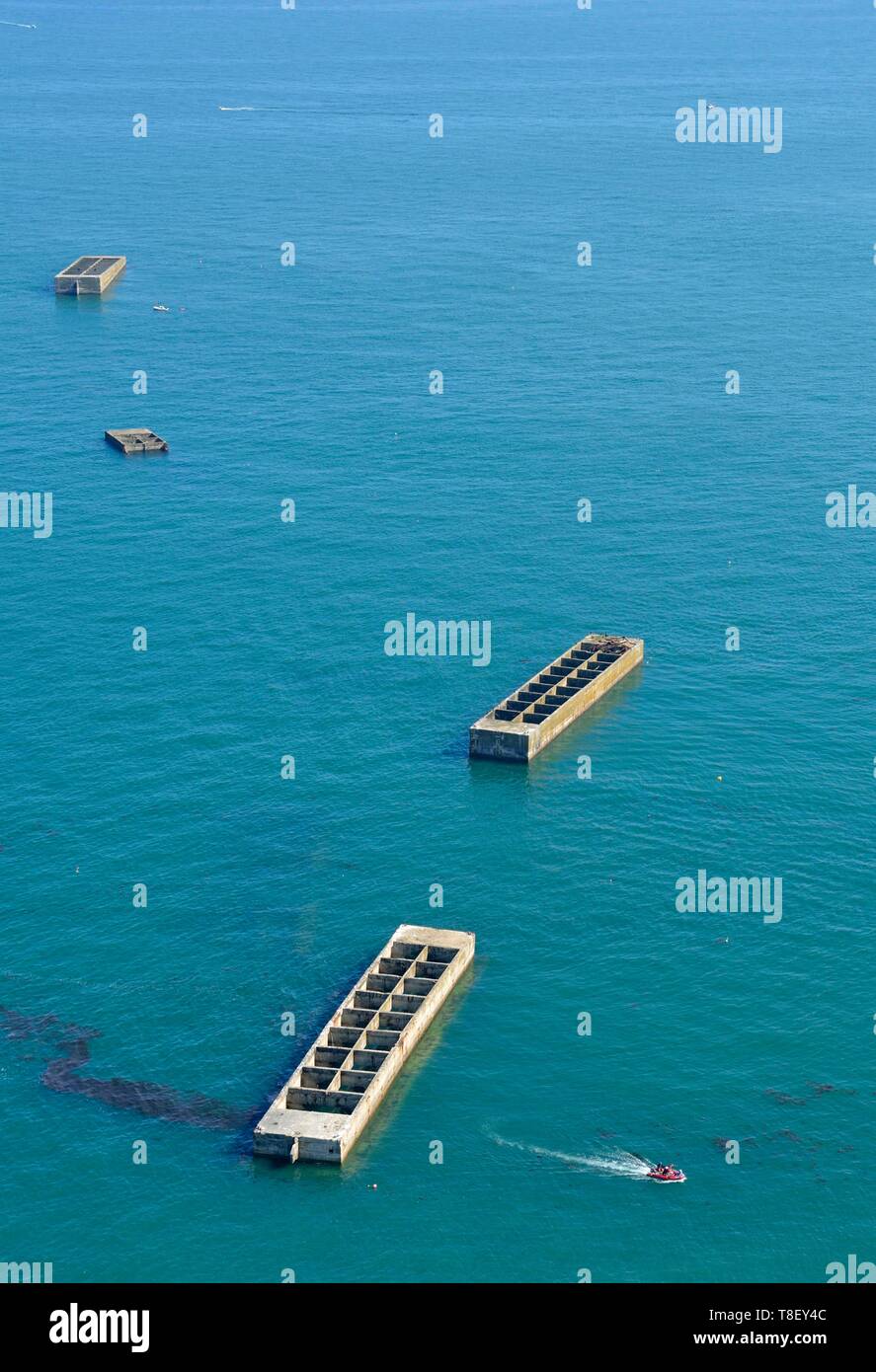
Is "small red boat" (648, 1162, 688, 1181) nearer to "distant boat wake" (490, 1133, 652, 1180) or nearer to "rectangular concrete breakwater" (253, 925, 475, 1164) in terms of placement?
"distant boat wake" (490, 1133, 652, 1180)

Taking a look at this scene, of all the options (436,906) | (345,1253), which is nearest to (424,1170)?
(345,1253)

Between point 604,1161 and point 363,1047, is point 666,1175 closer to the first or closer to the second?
point 604,1161

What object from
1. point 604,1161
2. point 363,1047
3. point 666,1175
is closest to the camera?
point 666,1175

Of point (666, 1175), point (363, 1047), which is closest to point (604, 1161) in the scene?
point (666, 1175)

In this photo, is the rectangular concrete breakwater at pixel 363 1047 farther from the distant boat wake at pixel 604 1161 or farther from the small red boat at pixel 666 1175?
the small red boat at pixel 666 1175

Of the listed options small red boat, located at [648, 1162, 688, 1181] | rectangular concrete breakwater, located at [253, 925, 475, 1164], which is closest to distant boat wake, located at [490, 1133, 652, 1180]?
small red boat, located at [648, 1162, 688, 1181]
